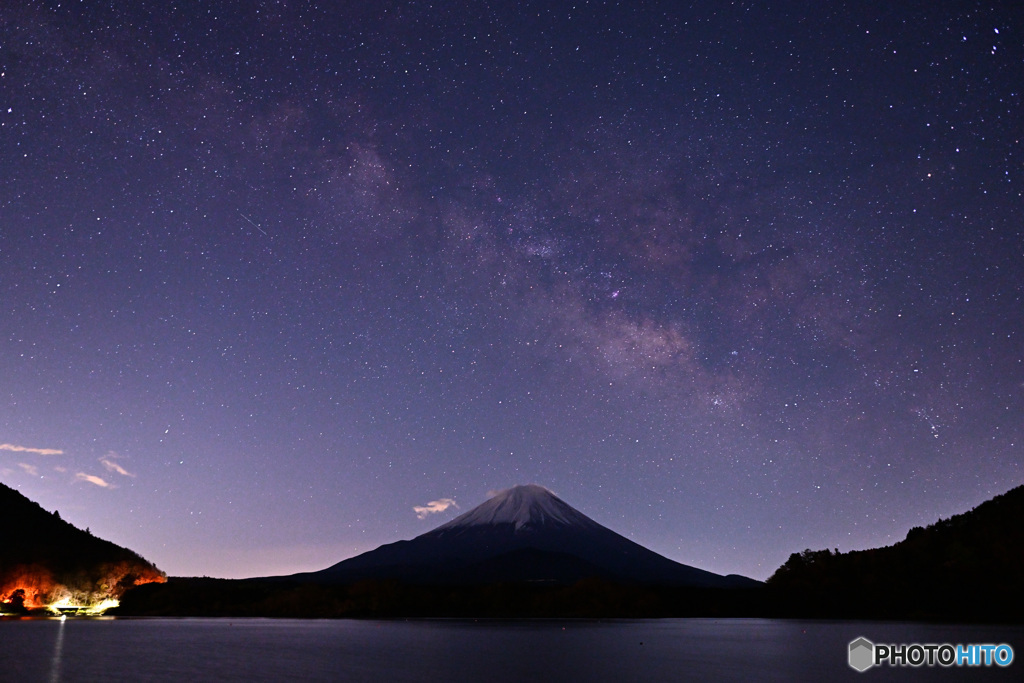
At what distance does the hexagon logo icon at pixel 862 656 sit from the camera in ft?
149

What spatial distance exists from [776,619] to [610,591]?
50.1 metres

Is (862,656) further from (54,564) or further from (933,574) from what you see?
A: (54,564)

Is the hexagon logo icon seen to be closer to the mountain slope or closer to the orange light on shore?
the orange light on shore

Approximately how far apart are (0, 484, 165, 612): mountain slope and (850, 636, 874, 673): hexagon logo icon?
145 meters

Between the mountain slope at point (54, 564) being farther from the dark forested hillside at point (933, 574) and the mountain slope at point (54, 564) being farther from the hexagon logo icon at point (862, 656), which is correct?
the hexagon logo icon at point (862, 656)

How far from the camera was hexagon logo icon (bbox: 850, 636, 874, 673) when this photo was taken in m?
45.4

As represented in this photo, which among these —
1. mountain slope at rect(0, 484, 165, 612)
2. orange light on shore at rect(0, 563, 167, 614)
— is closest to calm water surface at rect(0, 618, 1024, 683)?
orange light on shore at rect(0, 563, 167, 614)

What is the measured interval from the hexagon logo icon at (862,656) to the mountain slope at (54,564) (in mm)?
144583

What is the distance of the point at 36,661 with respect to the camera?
46.0m

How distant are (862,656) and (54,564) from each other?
519ft

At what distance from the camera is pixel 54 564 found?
511 feet

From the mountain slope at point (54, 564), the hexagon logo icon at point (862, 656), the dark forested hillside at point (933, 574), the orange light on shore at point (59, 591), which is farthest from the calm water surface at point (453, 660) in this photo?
the mountain slope at point (54, 564)

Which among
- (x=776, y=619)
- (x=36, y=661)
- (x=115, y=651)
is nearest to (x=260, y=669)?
(x=36, y=661)

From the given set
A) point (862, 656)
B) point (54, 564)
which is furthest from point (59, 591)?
point (862, 656)
